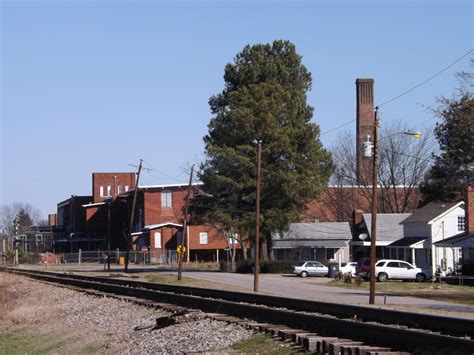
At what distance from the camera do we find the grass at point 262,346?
14.6 m


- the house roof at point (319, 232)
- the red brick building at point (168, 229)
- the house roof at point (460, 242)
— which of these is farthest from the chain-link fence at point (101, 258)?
the house roof at point (460, 242)

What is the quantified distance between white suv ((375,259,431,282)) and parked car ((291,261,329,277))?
9200mm

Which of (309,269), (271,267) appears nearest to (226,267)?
(271,267)

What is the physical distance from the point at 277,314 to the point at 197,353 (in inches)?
152

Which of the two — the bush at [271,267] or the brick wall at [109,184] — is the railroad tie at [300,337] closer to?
the bush at [271,267]

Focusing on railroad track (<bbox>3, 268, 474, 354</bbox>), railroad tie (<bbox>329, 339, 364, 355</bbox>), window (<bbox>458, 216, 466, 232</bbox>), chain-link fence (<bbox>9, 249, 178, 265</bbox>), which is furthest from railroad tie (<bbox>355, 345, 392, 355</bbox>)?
chain-link fence (<bbox>9, 249, 178, 265</bbox>)

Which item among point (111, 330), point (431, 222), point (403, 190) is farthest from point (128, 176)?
point (111, 330)

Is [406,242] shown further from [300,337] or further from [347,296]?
[300,337]

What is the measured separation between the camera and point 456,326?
14680 mm

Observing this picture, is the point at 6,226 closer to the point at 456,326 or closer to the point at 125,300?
the point at 125,300

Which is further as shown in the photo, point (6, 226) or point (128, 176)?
point (6, 226)

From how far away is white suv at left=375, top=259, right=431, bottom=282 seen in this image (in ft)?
194

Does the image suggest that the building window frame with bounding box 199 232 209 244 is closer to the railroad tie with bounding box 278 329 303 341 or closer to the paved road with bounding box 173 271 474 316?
the paved road with bounding box 173 271 474 316

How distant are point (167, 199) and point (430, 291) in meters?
68.0
